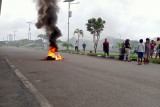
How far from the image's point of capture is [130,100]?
3.50 metres

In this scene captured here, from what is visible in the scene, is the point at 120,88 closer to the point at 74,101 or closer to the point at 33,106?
the point at 74,101

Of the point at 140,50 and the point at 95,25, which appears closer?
the point at 140,50

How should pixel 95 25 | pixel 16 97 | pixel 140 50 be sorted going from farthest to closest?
pixel 95 25
pixel 140 50
pixel 16 97

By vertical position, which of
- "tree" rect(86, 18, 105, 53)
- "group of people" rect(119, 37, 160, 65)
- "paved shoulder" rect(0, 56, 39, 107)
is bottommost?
"paved shoulder" rect(0, 56, 39, 107)

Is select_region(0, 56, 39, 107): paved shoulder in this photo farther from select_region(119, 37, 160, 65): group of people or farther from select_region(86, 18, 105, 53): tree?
select_region(86, 18, 105, 53): tree

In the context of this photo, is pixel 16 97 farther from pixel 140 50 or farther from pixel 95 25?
pixel 95 25

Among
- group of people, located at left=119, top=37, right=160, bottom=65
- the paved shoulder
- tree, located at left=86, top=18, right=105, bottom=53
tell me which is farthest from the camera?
tree, located at left=86, top=18, right=105, bottom=53

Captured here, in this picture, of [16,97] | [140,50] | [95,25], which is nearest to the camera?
[16,97]

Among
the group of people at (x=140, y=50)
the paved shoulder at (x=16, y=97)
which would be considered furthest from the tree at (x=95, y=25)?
the paved shoulder at (x=16, y=97)

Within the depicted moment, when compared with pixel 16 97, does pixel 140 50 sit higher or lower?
higher

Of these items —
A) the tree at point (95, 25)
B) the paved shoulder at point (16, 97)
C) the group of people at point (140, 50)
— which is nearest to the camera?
the paved shoulder at point (16, 97)

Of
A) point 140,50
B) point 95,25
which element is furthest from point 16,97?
point 95,25

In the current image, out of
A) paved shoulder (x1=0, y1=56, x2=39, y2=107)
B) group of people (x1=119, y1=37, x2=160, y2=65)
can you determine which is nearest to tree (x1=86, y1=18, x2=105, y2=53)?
group of people (x1=119, y1=37, x2=160, y2=65)

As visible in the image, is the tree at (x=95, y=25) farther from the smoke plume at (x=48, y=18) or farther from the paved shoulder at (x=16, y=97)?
the paved shoulder at (x=16, y=97)
